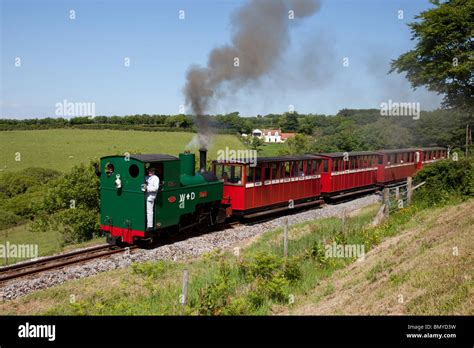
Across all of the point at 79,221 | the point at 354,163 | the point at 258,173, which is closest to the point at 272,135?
the point at 354,163

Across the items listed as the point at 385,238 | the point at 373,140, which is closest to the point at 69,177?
the point at 385,238

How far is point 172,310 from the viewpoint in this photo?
7.83 m

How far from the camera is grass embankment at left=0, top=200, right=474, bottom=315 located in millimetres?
7305

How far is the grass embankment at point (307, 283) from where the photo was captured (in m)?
7.30

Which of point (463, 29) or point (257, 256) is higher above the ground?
point (463, 29)

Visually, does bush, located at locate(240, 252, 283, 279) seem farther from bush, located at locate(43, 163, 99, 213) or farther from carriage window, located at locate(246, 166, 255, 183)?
bush, located at locate(43, 163, 99, 213)

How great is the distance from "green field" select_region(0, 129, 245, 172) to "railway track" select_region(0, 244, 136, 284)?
110ft

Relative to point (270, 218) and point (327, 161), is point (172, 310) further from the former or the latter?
point (327, 161)

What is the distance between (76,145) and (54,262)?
53.8 m

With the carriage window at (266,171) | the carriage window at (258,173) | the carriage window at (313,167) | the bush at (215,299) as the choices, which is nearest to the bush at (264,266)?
the bush at (215,299)

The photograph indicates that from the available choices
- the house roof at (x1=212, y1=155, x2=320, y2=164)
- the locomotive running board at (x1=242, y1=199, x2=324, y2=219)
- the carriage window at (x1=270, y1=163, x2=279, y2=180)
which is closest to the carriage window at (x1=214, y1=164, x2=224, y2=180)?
the house roof at (x1=212, y1=155, x2=320, y2=164)

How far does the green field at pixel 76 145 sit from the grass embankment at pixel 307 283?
36355mm
